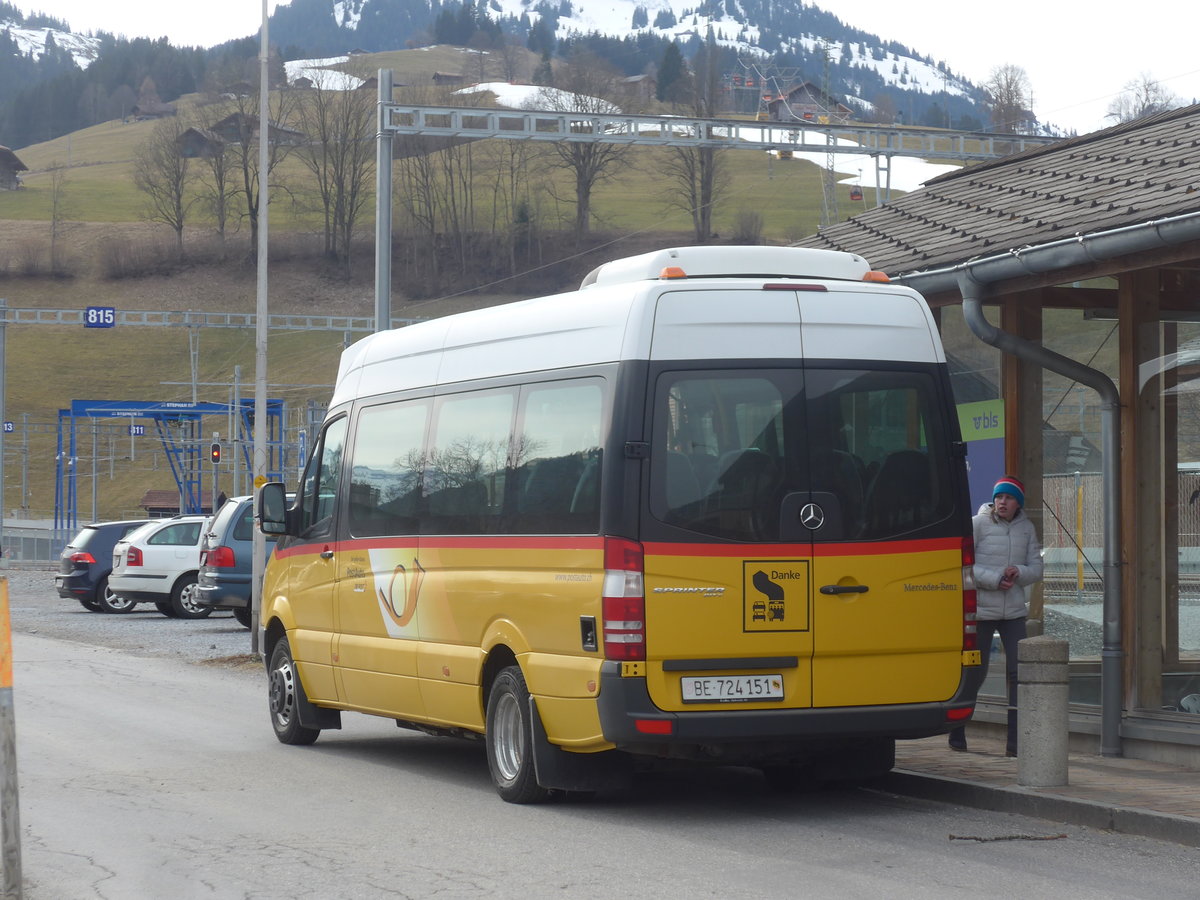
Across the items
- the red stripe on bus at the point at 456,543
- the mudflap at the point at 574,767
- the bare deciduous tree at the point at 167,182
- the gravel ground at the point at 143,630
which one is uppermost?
the bare deciduous tree at the point at 167,182

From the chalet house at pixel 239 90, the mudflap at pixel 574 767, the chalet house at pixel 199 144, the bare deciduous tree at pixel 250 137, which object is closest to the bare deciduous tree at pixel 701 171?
the bare deciduous tree at pixel 250 137

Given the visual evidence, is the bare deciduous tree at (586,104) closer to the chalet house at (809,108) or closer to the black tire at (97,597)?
the chalet house at (809,108)

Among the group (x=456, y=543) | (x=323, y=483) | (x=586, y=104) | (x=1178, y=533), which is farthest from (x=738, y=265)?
(x=586, y=104)

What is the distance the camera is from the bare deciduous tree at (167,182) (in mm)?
109938

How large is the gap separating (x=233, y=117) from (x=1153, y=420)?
108 metres

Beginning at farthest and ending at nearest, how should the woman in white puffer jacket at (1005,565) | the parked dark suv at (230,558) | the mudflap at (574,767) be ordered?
the parked dark suv at (230,558) < the woman in white puffer jacket at (1005,565) < the mudflap at (574,767)

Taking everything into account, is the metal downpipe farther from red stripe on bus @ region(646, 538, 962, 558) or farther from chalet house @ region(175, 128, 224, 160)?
chalet house @ region(175, 128, 224, 160)

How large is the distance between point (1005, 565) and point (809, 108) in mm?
85690

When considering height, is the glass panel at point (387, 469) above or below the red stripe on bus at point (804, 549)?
above

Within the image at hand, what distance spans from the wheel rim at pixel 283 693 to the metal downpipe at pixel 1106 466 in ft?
17.7

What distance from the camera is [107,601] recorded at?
30.2 m

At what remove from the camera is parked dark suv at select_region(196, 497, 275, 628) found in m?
24.1

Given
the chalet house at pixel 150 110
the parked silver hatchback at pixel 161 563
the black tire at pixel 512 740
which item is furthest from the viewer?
the chalet house at pixel 150 110

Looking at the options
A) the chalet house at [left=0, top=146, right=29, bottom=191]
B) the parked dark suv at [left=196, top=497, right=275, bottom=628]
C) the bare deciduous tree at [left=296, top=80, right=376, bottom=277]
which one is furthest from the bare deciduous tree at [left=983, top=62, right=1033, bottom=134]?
the chalet house at [left=0, top=146, right=29, bottom=191]
